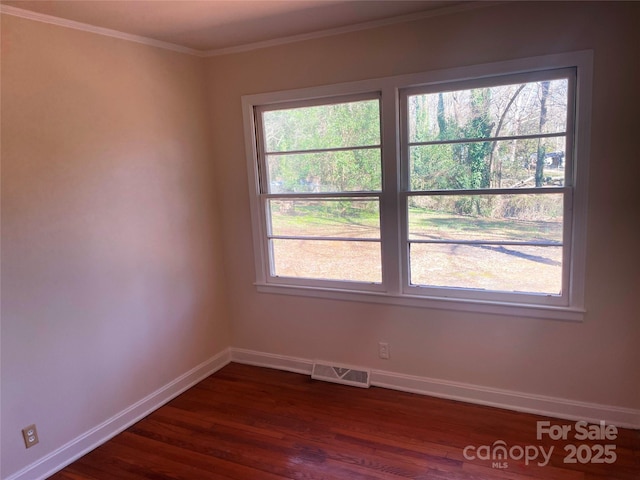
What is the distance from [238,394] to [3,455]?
1.36 m

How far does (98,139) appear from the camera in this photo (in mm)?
2488

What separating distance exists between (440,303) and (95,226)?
216cm

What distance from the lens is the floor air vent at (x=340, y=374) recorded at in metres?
3.06

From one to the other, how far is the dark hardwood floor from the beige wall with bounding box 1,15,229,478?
1.16 feet

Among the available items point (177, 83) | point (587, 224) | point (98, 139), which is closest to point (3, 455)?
point (98, 139)

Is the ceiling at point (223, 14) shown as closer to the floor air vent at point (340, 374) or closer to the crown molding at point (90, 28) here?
the crown molding at point (90, 28)

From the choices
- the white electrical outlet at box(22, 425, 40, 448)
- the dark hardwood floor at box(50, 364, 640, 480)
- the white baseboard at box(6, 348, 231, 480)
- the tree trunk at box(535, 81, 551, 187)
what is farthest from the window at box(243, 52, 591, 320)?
the white electrical outlet at box(22, 425, 40, 448)

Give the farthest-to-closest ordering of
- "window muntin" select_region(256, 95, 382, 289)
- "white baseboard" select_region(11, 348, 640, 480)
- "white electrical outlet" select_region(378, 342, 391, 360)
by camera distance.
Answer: "white electrical outlet" select_region(378, 342, 391, 360), "window muntin" select_region(256, 95, 382, 289), "white baseboard" select_region(11, 348, 640, 480)

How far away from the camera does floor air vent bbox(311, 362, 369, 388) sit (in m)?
3.06

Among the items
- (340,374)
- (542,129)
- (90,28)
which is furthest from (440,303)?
(90,28)

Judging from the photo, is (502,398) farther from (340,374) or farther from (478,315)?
(340,374)

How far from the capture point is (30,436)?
7.27 feet

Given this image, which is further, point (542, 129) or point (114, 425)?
point (114, 425)

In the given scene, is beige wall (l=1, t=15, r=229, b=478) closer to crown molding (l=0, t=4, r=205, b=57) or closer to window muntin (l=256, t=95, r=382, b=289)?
crown molding (l=0, t=4, r=205, b=57)
